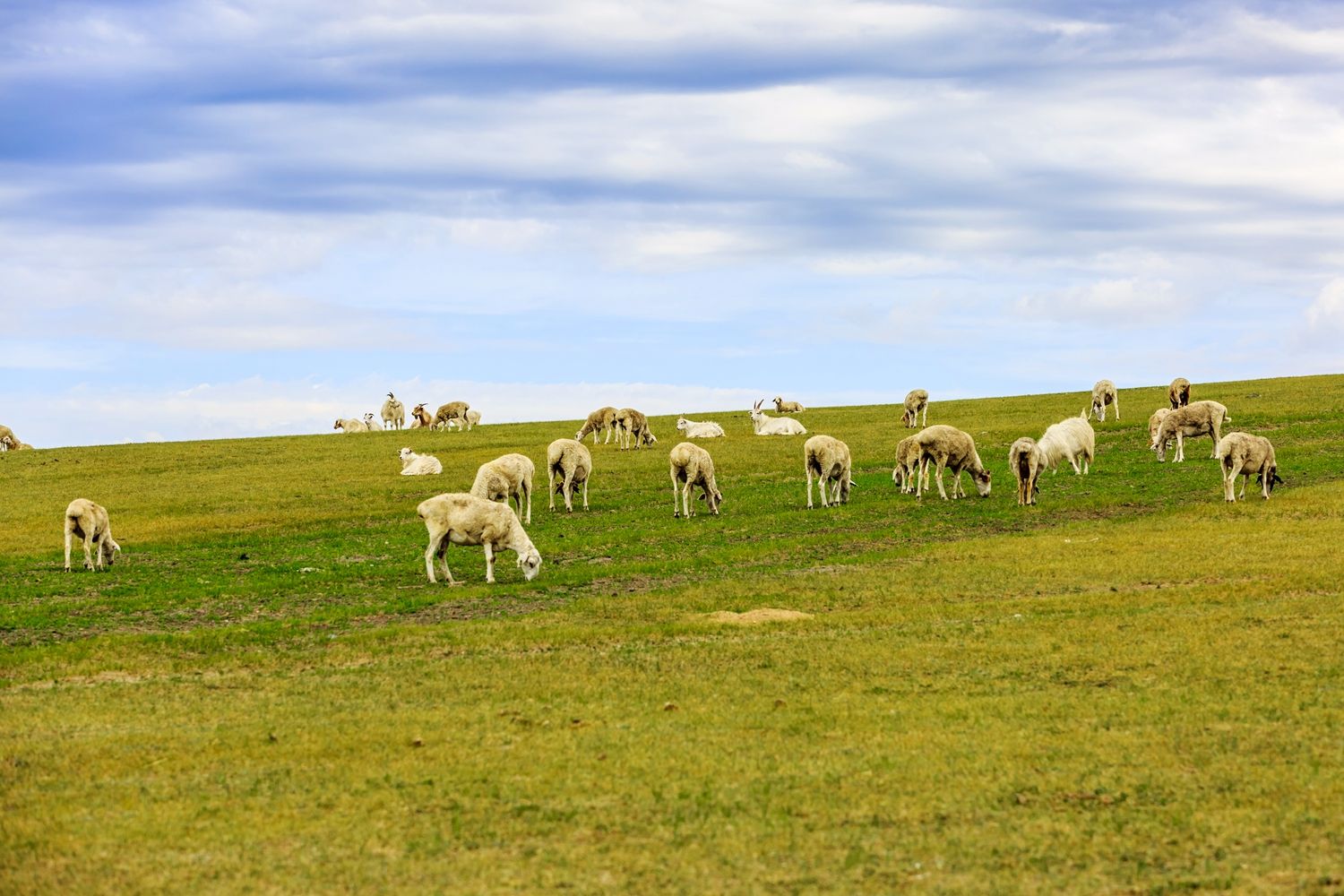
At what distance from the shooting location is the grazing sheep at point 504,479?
32.9m

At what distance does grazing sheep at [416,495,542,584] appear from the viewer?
25219mm

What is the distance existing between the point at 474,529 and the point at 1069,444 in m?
21.8

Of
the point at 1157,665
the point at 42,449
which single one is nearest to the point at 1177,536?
the point at 1157,665

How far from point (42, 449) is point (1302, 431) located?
197ft

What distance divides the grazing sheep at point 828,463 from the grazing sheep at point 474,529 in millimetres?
11315

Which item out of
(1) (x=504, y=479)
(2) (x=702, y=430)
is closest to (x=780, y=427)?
(2) (x=702, y=430)

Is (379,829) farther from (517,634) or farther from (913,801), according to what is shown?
(517,634)

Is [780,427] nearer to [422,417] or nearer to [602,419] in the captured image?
[602,419]

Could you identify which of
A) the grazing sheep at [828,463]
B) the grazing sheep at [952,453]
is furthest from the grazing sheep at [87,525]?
the grazing sheep at [952,453]

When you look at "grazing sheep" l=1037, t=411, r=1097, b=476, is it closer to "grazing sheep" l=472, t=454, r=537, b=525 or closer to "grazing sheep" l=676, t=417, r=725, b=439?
"grazing sheep" l=472, t=454, r=537, b=525

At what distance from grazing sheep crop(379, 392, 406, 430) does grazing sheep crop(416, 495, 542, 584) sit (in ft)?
181

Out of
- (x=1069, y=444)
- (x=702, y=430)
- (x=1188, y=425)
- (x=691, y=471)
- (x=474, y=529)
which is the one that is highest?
(x=702, y=430)

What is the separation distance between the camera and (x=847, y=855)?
9688mm

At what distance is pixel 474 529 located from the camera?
2556 centimetres
